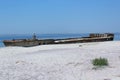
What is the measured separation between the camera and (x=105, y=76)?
11.5m

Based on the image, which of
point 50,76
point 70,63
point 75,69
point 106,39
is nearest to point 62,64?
point 70,63

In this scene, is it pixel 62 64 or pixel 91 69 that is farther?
pixel 62 64

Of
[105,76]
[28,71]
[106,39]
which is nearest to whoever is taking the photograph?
[105,76]

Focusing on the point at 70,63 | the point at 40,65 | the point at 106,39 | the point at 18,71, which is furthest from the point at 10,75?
the point at 106,39

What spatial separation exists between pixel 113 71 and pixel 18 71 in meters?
4.29

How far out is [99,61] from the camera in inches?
537

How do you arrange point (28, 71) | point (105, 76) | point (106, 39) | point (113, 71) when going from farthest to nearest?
point (106, 39), point (28, 71), point (113, 71), point (105, 76)

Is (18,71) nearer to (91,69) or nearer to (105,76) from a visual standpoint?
(91,69)

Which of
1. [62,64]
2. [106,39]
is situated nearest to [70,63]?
[62,64]

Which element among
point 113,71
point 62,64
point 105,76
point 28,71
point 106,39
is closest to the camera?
point 105,76

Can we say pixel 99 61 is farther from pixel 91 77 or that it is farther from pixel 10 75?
→ pixel 10 75

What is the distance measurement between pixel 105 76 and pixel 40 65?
4665mm

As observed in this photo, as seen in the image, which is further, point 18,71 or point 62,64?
point 62,64

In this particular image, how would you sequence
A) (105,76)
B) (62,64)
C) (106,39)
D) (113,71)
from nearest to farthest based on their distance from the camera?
(105,76), (113,71), (62,64), (106,39)
